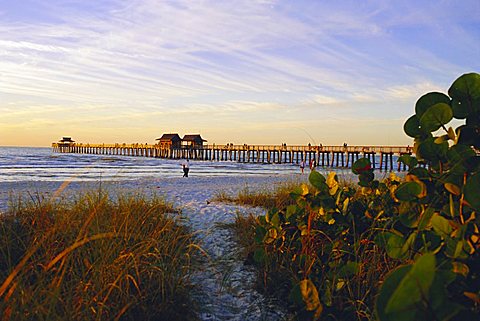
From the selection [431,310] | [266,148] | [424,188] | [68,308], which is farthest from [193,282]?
[266,148]

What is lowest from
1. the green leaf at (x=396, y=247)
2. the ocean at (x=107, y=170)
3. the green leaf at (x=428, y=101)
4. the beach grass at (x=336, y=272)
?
the ocean at (x=107, y=170)

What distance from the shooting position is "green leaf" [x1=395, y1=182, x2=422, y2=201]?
2242 millimetres

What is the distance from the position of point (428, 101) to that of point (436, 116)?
19cm

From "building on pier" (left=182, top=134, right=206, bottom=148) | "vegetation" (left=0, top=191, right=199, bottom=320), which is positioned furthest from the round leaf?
"building on pier" (left=182, top=134, right=206, bottom=148)

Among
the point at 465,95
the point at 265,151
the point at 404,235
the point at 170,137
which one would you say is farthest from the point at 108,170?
the point at 170,137

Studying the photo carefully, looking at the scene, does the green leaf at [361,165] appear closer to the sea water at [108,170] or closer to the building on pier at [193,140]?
the sea water at [108,170]

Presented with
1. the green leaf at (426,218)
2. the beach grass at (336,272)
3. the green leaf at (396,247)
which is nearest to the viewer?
the green leaf at (426,218)

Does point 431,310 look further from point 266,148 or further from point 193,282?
point 266,148

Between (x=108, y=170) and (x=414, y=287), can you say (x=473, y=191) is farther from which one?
(x=108, y=170)

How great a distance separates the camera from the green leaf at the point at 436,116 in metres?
2.05

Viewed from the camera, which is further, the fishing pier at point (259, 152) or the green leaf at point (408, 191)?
the fishing pier at point (259, 152)

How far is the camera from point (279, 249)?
4402 millimetres

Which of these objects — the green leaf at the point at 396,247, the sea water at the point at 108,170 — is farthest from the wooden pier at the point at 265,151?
the green leaf at the point at 396,247

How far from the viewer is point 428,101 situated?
2.28m
